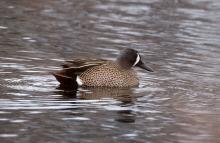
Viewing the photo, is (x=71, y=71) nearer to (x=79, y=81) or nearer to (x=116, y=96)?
(x=79, y=81)

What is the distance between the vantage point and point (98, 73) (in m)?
13.5

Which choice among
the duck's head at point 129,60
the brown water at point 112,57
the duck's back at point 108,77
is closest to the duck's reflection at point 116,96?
the brown water at point 112,57

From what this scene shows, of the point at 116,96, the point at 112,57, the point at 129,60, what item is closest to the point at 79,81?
the point at 116,96

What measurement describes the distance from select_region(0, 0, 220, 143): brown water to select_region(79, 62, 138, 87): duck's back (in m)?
0.23

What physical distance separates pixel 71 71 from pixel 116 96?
87cm

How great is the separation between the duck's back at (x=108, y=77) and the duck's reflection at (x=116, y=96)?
0.47ft

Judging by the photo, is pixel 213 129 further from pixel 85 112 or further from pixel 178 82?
pixel 178 82

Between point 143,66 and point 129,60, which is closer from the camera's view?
point 129,60

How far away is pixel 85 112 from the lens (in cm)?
1149

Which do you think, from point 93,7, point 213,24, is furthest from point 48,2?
point 213,24

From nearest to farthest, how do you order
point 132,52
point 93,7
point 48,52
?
point 132,52 → point 48,52 → point 93,7

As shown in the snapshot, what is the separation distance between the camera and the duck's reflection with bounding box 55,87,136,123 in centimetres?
1152

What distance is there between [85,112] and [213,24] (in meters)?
8.75

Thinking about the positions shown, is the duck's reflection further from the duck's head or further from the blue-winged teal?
the duck's head
